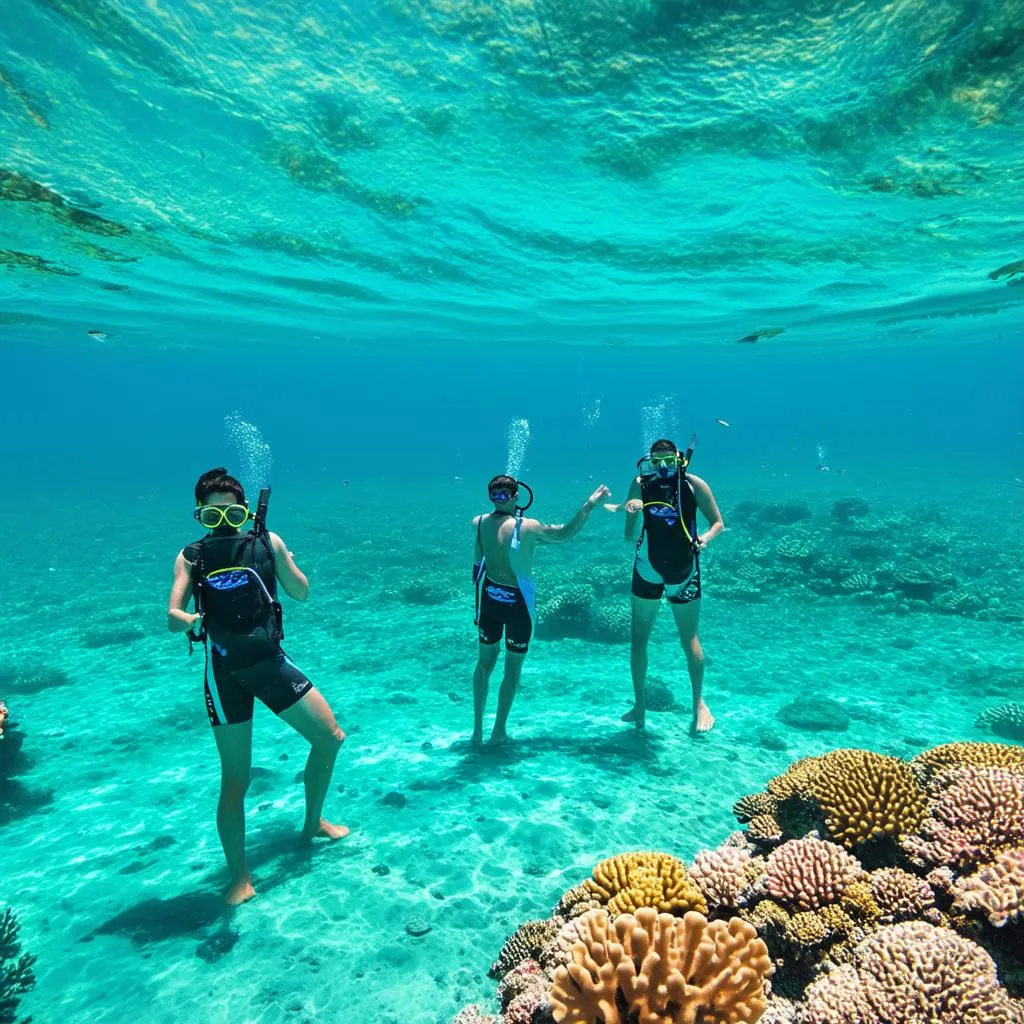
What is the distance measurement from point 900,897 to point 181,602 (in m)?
4.93

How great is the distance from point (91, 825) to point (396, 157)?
13121mm

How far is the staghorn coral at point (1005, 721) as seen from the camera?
9094 millimetres

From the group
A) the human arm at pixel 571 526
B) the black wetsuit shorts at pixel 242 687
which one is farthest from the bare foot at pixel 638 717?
the black wetsuit shorts at pixel 242 687

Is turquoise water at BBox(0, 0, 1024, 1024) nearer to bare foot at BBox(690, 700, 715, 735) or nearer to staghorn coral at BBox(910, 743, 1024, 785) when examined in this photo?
bare foot at BBox(690, 700, 715, 735)

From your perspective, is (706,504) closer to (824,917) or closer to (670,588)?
(670,588)

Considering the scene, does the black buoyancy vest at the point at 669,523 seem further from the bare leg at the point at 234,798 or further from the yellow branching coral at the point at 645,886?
the bare leg at the point at 234,798

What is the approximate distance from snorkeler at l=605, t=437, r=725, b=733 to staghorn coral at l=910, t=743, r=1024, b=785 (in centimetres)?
344

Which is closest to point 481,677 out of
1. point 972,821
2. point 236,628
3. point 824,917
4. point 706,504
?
point 236,628

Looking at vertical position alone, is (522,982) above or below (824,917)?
below

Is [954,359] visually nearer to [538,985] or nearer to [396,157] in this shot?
[396,157]

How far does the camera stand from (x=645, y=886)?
3291 millimetres

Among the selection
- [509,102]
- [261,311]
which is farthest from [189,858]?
[261,311]

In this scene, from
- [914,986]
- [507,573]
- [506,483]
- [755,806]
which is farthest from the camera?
[507,573]

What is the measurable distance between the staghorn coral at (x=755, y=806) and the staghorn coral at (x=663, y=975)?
1.64 m
